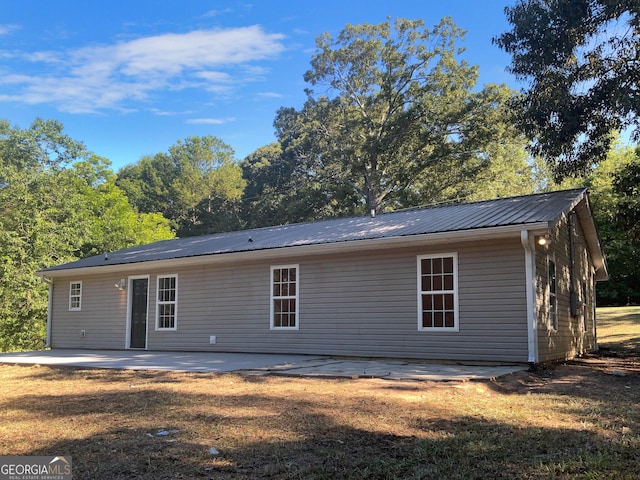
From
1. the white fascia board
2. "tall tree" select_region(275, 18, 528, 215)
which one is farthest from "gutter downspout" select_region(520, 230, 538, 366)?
"tall tree" select_region(275, 18, 528, 215)

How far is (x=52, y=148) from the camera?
34.9 m

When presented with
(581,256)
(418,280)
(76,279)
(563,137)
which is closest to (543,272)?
(418,280)

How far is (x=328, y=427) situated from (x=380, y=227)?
7.20m

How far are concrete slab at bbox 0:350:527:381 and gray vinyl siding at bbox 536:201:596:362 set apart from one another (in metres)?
1.21

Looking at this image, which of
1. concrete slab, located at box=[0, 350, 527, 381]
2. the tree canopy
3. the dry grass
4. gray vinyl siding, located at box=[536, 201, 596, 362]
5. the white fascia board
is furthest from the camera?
the tree canopy

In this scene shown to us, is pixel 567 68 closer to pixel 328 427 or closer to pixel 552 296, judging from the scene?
pixel 552 296

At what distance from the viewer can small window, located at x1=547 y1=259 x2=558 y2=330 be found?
9891 millimetres

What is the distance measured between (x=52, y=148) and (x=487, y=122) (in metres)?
27.5

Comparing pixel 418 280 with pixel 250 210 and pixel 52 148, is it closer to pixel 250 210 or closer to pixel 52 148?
pixel 250 210

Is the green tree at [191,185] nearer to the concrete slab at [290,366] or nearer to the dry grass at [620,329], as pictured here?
the dry grass at [620,329]

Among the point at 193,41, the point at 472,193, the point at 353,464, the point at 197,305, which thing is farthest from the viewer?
the point at 472,193

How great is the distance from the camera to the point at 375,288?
10367 mm

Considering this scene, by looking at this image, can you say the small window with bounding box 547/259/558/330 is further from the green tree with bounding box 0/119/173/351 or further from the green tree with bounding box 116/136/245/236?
the green tree with bounding box 116/136/245/236

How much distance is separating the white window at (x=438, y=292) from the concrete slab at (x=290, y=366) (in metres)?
0.79
